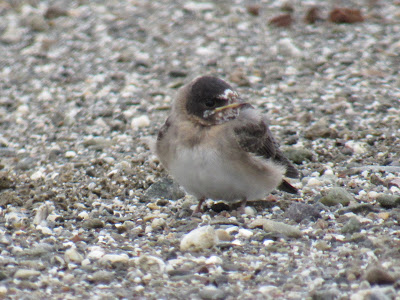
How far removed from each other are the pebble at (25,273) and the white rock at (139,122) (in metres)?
3.97

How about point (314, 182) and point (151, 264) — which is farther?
point (314, 182)

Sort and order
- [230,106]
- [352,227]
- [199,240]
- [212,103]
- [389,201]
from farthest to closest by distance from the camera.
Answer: [212,103] → [230,106] → [389,201] → [352,227] → [199,240]

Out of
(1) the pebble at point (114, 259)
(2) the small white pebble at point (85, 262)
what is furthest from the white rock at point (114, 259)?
(2) the small white pebble at point (85, 262)

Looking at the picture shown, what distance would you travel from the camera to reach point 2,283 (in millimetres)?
5059

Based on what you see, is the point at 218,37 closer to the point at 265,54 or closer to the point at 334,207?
the point at 265,54

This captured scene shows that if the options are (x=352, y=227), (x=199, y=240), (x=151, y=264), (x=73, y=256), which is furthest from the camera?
(x=352, y=227)

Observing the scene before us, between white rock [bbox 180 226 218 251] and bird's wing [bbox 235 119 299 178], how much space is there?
107cm

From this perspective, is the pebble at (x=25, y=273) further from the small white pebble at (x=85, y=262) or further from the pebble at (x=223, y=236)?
the pebble at (x=223, y=236)

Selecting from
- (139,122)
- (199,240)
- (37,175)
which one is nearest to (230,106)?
(199,240)

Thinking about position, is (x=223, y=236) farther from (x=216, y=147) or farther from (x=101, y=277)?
(x=101, y=277)

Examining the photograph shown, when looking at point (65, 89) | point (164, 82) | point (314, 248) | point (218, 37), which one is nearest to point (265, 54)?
point (218, 37)

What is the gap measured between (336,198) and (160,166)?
83.3 inches

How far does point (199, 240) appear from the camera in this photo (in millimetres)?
5676

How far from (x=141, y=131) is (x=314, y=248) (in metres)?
3.83
